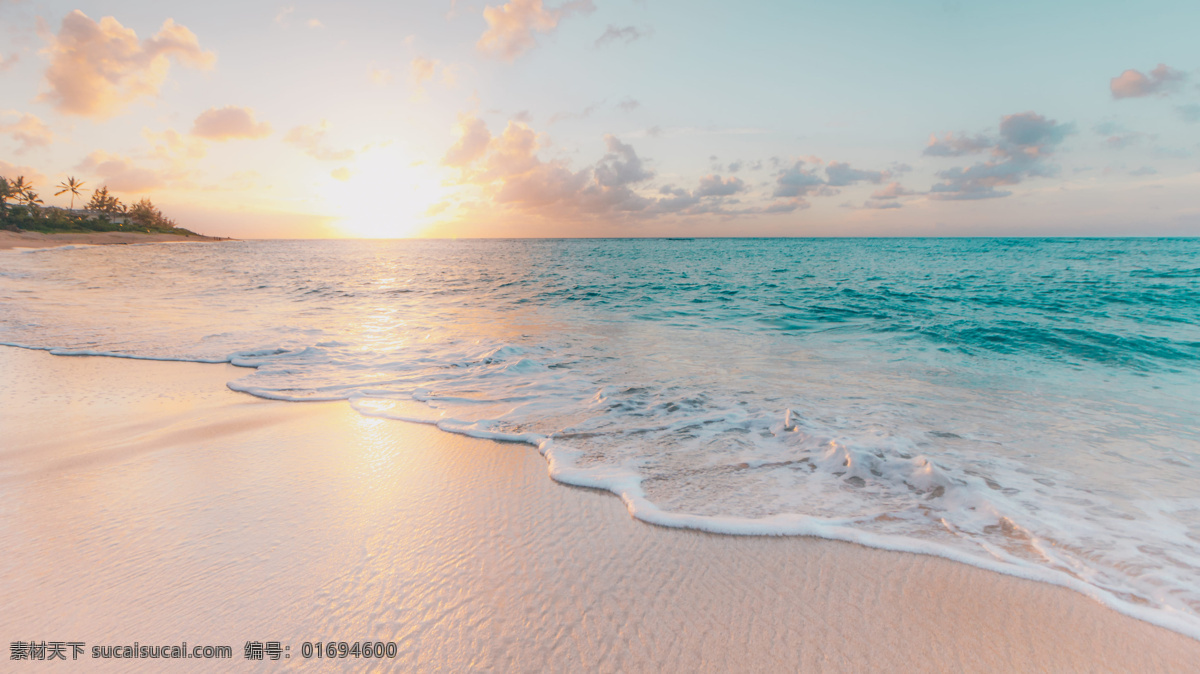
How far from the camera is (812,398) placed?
5383 mm

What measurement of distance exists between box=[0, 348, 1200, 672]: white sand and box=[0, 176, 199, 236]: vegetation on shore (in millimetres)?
78946

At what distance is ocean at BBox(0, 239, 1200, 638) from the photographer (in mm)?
2817

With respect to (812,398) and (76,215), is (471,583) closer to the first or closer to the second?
(812,398)

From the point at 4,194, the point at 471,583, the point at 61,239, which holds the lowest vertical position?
the point at 471,583

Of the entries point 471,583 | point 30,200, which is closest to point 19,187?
point 30,200

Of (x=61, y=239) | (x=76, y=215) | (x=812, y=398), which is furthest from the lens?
(x=76, y=215)

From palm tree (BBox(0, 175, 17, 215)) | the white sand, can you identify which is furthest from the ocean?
palm tree (BBox(0, 175, 17, 215))

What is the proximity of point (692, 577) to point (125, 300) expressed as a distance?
53.3 feet

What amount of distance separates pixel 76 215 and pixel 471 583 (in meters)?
108

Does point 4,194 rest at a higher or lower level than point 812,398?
higher

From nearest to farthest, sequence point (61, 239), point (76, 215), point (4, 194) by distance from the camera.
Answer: point (61, 239), point (4, 194), point (76, 215)

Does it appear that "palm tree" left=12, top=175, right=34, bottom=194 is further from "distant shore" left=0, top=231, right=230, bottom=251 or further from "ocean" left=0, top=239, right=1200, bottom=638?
"ocean" left=0, top=239, right=1200, bottom=638

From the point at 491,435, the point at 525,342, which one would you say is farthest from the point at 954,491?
the point at 525,342

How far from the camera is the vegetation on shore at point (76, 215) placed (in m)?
56.4
